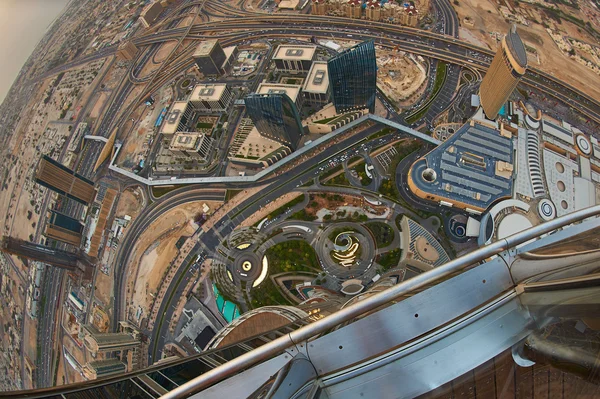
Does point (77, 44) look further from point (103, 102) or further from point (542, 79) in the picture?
point (542, 79)

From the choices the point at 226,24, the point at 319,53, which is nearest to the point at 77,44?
the point at 226,24

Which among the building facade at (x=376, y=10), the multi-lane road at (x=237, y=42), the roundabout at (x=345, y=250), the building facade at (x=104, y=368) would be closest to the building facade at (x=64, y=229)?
the multi-lane road at (x=237, y=42)

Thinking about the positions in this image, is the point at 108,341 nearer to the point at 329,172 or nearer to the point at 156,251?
the point at 156,251

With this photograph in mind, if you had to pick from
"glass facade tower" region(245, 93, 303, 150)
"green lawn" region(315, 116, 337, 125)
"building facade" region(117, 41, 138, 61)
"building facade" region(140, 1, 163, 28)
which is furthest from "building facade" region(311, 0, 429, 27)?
"building facade" region(117, 41, 138, 61)

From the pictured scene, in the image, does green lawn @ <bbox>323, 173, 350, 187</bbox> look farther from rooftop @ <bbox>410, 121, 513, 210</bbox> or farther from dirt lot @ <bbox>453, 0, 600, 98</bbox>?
dirt lot @ <bbox>453, 0, 600, 98</bbox>

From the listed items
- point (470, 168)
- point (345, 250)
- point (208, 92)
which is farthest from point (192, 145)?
point (470, 168)

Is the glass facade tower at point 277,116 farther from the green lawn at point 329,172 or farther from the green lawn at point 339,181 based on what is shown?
the green lawn at point 339,181
